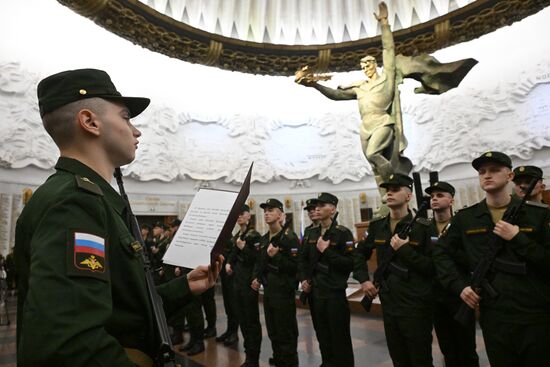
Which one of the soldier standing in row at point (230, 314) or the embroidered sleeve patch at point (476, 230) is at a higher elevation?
the embroidered sleeve patch at point (476, 230)

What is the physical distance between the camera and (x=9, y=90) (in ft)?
29.3

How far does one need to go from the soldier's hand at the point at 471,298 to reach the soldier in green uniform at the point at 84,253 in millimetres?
1669

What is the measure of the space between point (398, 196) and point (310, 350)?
2.07 m

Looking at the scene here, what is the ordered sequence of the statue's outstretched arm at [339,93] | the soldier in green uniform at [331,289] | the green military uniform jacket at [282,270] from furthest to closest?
the statue's outstretched arm at [339,93] → the green military uniform jacket at [282,270] → the soldier in green uniform at [331,289]

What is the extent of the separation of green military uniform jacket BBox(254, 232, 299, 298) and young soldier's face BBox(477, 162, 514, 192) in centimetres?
202

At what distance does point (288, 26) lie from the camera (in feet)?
41.3

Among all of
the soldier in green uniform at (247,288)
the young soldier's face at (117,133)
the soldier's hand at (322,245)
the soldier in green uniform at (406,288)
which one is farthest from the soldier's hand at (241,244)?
the young soldier's face at (117,133)

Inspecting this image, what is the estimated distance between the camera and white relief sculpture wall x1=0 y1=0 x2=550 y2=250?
30.9ft

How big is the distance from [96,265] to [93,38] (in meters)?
12.1

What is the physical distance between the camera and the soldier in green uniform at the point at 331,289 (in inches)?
124

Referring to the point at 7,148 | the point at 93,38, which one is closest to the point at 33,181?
the point at 7,148

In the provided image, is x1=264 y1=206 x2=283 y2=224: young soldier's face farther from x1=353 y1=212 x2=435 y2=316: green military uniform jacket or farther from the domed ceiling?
the domed ceiling

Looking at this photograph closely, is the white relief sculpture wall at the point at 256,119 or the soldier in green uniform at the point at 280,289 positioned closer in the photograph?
the soldier in green uniform at the point at 280,289

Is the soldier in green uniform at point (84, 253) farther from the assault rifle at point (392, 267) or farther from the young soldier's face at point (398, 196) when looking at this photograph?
the young soldier's face at point (398, 196)
